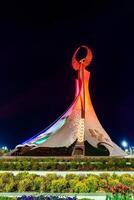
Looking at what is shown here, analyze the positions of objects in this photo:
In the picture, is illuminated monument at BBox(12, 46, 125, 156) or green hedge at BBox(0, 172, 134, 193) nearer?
green hedge at BBox(0, 172, 134, 193)

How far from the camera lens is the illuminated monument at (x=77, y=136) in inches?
1207

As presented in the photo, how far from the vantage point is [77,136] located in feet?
104

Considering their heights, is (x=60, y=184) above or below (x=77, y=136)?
below

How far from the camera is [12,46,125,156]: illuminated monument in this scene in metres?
30.7

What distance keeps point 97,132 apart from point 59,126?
365 cm

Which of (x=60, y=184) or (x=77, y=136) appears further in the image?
(x=77, y=136)

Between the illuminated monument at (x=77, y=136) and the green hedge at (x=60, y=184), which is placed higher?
the illuminated monument at (x=77, y=136)

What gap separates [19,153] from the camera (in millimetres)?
30312

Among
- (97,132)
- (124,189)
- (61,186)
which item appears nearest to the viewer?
(124,189)

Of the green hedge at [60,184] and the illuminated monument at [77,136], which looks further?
the illuminated monument at [77,136]

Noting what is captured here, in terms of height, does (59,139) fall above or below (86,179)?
above

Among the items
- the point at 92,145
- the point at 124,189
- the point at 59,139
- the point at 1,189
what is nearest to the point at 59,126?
the point at 59,139

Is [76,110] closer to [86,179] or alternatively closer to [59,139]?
[59,139]

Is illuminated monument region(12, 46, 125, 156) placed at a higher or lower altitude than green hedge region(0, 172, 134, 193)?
higher
